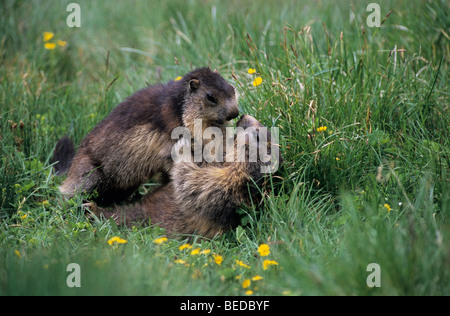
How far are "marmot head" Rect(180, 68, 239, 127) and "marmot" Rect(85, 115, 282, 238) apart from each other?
206 millimetres

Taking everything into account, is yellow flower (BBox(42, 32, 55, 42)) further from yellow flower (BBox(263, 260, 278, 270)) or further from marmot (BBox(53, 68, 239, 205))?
yellow flower (BBox(263, 260, 278, 270))

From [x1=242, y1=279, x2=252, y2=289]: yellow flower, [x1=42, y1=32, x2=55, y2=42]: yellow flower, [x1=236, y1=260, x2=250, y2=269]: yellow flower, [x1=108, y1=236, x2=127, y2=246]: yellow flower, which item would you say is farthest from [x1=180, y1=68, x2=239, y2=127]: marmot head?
[x1=42, y1=32, x2=55, y2=42]: yellow flower

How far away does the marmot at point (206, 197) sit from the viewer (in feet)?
15.5

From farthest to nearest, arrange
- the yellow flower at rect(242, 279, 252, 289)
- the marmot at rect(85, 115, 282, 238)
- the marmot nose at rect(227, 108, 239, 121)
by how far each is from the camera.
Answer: the marmot nose at rect(227, 108, 239, 121) < the marmot at rect(85, 115, 282, 238) < the yellow flower at rect(242, 279, 252, 289)

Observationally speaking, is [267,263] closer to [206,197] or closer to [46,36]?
[206,197]

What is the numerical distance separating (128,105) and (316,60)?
2125mm

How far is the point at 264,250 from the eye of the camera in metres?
4.10

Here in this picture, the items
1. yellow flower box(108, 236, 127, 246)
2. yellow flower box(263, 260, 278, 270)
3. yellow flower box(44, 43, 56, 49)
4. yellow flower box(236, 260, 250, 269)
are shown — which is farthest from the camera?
yellow flower box(44, 43, 56, 49)

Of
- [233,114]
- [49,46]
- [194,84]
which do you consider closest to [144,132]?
[194,84]

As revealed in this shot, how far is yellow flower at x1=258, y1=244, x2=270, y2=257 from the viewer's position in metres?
4.07

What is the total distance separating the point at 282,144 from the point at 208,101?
841 millimetres

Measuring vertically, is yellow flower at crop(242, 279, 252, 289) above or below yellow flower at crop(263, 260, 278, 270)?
below

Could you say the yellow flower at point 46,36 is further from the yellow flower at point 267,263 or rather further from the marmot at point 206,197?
the yellow flower at point 267,263

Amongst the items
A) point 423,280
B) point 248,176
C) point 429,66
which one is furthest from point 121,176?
point 429,66
